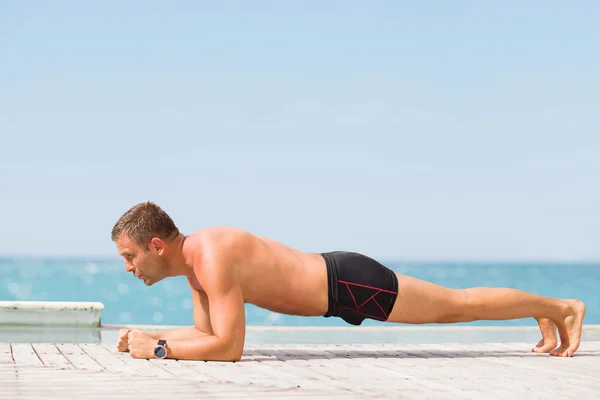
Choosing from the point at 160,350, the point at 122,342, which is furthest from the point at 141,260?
the point at 122,342

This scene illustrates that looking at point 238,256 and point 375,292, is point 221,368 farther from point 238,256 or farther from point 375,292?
point 375,292

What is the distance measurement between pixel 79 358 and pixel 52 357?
16cm

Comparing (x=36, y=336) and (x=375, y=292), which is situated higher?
(x=375, y=292)

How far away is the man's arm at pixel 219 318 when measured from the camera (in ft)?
14.7

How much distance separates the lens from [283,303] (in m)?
4.82

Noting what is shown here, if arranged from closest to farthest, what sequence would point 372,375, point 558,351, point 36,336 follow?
point 372,375
point 558,351
point 36,336

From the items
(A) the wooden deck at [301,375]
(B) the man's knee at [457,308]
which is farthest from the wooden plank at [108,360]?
(B) the man's knee at [457,308]

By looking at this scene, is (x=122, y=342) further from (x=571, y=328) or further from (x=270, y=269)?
(x=571, y=328)

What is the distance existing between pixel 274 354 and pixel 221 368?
88 centimetres

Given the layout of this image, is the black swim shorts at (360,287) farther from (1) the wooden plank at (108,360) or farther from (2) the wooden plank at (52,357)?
(2) the wooden plank at (52,357)

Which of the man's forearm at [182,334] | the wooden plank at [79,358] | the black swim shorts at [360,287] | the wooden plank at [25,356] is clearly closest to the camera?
the wooden plank at [79,358]

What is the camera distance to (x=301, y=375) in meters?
4.17

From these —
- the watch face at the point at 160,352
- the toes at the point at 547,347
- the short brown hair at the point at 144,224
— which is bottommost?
the watch face at the point at 160,352

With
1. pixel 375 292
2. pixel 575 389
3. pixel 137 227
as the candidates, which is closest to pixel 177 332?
→ pixel 137 227
